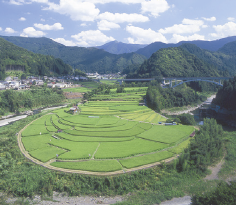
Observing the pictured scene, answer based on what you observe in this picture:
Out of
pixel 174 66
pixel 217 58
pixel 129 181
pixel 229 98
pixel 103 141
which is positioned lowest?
pixel 129 181

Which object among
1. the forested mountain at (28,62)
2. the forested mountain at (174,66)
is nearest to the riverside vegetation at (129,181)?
the forested mountain at (28,62)

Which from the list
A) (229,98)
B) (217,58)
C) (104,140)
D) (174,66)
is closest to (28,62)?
(174,66)

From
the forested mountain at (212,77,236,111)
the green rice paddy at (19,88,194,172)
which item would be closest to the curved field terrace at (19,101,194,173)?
the green rice paddy at (19,88,194,172)

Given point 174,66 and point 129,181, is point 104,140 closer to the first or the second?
point 129,181

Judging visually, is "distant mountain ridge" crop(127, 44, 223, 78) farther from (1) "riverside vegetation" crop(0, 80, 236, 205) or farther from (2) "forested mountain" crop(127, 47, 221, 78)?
(1) "riverside vegetation" crop(0, 80, 236, 205)

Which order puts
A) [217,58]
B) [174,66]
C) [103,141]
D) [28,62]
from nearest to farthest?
1. [103,141]
2. [28,62]
3. [174,66]
4. [217,58]

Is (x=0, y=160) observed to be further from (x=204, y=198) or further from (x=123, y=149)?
(x=204, y=198)

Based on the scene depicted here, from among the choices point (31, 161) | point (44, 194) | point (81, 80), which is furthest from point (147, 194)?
point (81, 80)

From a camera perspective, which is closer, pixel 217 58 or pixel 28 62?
pixel 28 62
